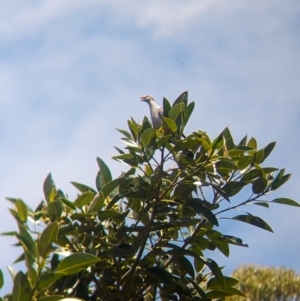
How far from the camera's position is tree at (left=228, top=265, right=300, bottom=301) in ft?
25.8

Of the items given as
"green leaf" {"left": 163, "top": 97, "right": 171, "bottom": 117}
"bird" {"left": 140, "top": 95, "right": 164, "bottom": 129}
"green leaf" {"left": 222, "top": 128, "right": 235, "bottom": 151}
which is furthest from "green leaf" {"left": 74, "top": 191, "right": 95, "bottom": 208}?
"bird" {"left": 140, "top": 95, "right": 164, "bottom": 129}

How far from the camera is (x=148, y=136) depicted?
3.64 meters

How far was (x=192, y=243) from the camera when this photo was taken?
376 centimetres

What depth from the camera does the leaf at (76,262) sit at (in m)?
2.82

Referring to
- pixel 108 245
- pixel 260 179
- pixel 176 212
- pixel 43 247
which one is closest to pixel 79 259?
pixel 43 247

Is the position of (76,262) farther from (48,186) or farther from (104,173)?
(104,173)

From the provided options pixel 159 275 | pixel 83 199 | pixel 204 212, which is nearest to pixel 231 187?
pixel 204 212

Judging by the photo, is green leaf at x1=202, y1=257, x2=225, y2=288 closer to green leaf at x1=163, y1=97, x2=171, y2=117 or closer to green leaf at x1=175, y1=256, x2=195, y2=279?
green leaf at x1=175, y1=256, x2=195, y2=279

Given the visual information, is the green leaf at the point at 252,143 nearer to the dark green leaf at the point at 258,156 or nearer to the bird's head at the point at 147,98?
the dark green leaf at the point at 258,156

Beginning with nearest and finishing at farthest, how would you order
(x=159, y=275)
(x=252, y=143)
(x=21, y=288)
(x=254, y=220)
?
(x=21, y=288), (x=159, y=275), (x=254, y=220), (x=252, y=143)

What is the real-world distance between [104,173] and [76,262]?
0.88 m

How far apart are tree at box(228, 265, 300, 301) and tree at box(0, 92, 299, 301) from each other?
4.01 metres

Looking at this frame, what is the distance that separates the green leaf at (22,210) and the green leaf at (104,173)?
0.72 metres

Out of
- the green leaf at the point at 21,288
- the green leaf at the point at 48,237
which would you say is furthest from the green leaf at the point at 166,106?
the green leaf at the point at 21,288
